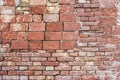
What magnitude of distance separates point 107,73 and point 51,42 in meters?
0.98

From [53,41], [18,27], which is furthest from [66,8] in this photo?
[18,27]

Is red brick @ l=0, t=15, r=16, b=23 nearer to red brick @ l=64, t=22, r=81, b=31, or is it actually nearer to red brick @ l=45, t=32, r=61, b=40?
red brick @ l=45, t=32, r=61, b=40

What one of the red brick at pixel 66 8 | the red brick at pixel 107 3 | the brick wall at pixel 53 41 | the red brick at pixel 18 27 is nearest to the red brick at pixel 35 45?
the brick wall at pixel 53 41

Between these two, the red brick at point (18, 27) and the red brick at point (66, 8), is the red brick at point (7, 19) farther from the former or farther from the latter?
the red brick at point (66, 8)

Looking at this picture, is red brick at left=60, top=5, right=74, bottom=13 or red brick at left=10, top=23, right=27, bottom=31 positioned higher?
red brick at left=60, top=5, right=74, bottom=13

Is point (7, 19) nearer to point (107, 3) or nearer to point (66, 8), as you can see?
point (66, 8)

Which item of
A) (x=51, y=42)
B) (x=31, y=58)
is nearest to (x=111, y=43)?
(x=51, y=42)

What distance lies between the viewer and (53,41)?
Answer: 4.04 metres

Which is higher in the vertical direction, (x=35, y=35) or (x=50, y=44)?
(x=35, y=35)

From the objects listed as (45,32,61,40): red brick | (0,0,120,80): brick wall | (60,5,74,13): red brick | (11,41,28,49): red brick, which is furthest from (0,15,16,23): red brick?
(60,5,74,13): red brick

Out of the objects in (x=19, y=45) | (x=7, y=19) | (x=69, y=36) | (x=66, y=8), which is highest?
(x=66, y=8)

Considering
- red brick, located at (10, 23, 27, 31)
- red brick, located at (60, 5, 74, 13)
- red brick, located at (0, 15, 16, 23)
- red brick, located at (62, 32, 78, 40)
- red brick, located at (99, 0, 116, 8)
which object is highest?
red brick, located at (99, 0, 116, 8)

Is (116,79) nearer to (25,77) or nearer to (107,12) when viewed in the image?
(107,12)

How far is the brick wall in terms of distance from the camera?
159 inches
